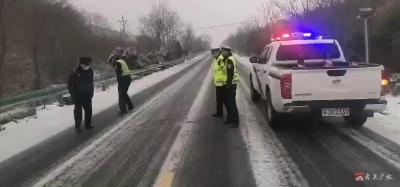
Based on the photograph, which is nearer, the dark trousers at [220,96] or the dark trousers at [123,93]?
the dark trousers at [220,96]

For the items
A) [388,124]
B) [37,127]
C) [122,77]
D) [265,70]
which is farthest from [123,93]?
[388,124]

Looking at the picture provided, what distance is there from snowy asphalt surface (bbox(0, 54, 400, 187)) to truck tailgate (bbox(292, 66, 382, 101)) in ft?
2.33

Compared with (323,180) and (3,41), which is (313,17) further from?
(323,180)

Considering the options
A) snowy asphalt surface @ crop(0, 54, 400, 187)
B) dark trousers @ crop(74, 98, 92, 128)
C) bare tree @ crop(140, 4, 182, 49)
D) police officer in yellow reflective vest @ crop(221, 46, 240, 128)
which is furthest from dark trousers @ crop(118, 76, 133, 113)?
bare tree @ crop(140, 4, 182, 49)

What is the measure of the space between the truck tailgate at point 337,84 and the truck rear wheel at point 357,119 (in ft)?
2.08

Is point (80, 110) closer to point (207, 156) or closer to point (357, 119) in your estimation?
point (207, 156)

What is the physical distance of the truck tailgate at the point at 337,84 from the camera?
923 cm

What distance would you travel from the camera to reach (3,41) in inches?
1293

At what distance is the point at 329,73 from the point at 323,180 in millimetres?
3220

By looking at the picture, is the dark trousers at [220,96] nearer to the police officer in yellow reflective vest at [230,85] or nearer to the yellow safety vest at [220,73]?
the yellow safety vest at [220,73]

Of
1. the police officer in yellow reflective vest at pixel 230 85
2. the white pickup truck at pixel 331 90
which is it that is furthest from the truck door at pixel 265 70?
the white pickup truck at pixel 331 90

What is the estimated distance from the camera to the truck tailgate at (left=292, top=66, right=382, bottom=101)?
30.3ft

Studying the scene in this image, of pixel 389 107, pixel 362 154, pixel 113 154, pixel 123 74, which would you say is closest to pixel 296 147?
pixel 362 154

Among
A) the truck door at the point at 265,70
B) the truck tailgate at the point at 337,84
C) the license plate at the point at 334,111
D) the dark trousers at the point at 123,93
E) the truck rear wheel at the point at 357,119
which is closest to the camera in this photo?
the truck tailgate at the point at 337,84
